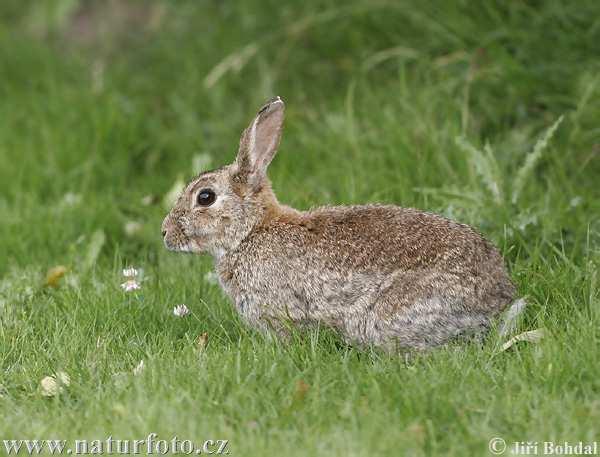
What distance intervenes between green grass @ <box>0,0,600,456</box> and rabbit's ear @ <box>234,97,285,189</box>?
0.71 metres

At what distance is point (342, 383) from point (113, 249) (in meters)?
2.81

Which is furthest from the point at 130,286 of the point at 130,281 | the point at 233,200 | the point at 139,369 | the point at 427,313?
the point at 427,313

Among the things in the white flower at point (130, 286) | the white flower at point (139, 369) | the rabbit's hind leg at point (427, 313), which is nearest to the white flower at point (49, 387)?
the white flower at point (139, 369)

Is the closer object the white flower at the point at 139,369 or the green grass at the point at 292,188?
the green grass at the point at 292,188

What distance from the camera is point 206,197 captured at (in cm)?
549

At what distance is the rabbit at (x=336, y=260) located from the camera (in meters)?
4.77

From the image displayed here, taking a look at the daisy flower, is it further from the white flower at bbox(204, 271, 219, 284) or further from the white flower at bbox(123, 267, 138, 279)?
the white flower at bbox(204, 271, 219, 284)

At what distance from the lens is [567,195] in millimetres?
6438

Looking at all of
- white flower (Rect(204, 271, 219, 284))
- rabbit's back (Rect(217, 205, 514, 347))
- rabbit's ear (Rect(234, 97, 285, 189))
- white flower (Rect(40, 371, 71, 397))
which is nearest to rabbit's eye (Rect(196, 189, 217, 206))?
rabbit's ear (Rect(234, 97, 285, 189))

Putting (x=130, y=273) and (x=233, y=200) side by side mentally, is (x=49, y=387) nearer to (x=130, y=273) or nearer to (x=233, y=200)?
(x=130, y=273)

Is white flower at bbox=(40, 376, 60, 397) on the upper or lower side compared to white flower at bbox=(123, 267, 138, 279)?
upper

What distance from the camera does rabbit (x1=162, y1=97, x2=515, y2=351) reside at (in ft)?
15.6

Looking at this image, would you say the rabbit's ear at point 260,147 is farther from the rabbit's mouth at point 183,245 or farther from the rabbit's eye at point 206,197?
the rabbit's mouth at point 183,245

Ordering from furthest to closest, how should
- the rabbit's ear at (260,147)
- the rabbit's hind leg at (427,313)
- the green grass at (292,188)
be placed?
the rabbit's ear at (260,147) → the rabbit's hind leg at (427,313) → the green grass at (292,188)
